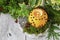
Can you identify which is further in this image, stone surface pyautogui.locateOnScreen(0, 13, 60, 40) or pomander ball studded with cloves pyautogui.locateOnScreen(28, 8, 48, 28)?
stone surface pyautogui.locateOnScreen(0, 13, 60, 40)

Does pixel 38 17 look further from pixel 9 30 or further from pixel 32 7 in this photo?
pixel 9 30

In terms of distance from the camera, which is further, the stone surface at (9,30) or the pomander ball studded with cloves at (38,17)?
the stone surface at (9,30)

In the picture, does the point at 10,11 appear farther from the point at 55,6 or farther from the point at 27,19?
the point at 55,6

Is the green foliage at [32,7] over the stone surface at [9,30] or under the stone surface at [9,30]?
over

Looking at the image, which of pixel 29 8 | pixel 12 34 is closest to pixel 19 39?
pixel 12 34

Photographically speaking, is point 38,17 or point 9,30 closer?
point 38,17

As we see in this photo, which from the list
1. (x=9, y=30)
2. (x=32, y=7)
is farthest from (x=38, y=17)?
(x=9, y=30)

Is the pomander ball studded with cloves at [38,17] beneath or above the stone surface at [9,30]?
above

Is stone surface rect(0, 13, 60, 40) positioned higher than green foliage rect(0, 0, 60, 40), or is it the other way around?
green foliage rect(0, 0, 60, 40)
